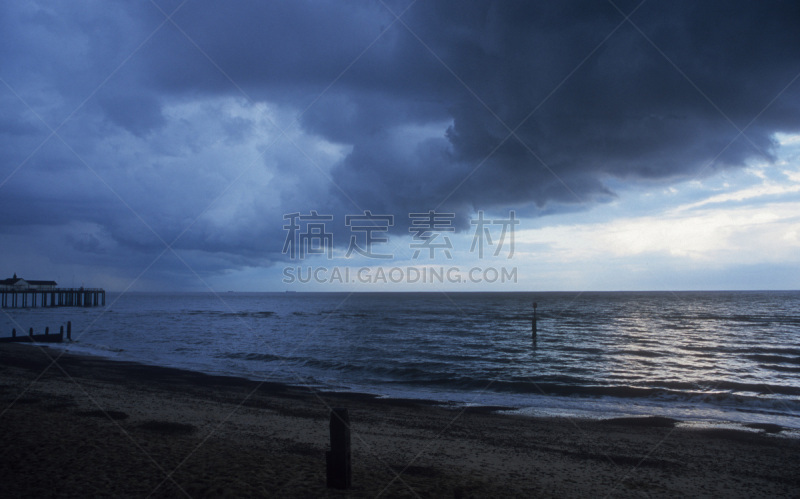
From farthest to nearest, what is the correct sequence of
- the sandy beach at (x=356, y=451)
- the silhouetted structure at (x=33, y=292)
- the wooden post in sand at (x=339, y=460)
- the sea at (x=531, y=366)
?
the silhouetted structure at (x=33, y=292)
the sea at (x=531, y=366)
the sandy beach at (x=356, y=451)
the wooden post in sand at (x=339, y=460)

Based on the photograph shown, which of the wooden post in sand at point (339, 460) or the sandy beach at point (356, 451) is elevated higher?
the wooden post in sand at point (339, 460)

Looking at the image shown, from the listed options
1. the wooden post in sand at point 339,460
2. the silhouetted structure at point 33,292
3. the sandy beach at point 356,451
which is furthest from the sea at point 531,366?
the silhouetted structure at point 33,292

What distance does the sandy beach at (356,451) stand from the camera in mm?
7352

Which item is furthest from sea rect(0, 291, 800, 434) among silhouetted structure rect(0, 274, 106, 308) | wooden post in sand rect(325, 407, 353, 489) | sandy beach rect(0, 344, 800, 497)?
silhouetted structure rect(0, 274, 106, 308)

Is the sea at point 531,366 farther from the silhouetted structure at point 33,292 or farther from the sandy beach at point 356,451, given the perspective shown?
the silhouetted structure at point 33,292

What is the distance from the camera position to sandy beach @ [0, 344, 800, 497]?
735 cm

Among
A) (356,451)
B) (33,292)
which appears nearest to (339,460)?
(356,451)

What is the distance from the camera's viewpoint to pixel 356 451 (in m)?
10.1

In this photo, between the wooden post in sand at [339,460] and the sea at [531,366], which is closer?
the wooden post in sand at [339,460]

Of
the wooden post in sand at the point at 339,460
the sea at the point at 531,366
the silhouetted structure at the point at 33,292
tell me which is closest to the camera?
the wooden post in sand at the point at 339,460

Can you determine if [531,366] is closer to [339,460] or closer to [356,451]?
[356,451]

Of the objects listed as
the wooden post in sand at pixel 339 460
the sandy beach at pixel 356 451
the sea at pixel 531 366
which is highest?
the wooden post in sand at pixel 339 460

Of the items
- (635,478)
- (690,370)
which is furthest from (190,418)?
(690,370)

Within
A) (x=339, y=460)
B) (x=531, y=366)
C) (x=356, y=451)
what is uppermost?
(x=339, y=460)
